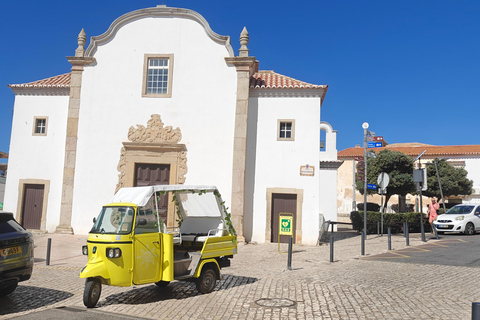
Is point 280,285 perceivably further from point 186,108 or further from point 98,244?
point 186,108

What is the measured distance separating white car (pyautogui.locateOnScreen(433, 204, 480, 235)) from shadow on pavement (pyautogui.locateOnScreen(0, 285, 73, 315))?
17978mm

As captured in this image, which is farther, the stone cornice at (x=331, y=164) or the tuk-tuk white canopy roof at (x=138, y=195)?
the stone cornice at (x=331, y=164)

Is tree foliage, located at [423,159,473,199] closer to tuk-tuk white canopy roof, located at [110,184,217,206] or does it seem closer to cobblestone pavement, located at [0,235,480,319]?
cobblestone pavement, located at [0,235,480,319]

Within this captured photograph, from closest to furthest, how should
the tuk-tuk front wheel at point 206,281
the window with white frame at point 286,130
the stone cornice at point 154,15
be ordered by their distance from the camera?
the tuk-tuk front wheel at point 206,281 < the window with white frame at point 286,130 < the stone cornice at point 154,15

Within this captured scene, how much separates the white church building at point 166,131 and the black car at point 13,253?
31.8 ft

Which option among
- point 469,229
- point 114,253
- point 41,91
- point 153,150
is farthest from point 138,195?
point 469,229

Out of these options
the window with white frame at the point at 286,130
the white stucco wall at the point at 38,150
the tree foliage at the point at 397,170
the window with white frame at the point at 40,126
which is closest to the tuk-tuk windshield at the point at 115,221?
the window with white frame at the point at 286,130

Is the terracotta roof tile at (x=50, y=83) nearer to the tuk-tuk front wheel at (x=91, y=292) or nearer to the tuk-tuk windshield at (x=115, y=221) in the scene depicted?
the tuk-tuk windshield at (x=115, y=221)

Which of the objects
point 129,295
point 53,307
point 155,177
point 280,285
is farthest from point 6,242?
point 155,177

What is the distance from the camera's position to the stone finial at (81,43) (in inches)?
750

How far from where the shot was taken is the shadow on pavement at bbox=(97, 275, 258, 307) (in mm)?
7422

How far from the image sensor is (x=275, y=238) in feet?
57.2

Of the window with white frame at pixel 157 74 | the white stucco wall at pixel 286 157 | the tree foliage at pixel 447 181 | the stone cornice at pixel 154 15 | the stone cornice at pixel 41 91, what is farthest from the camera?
the tree foliage at pixel 447 181

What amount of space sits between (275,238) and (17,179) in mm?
12166
